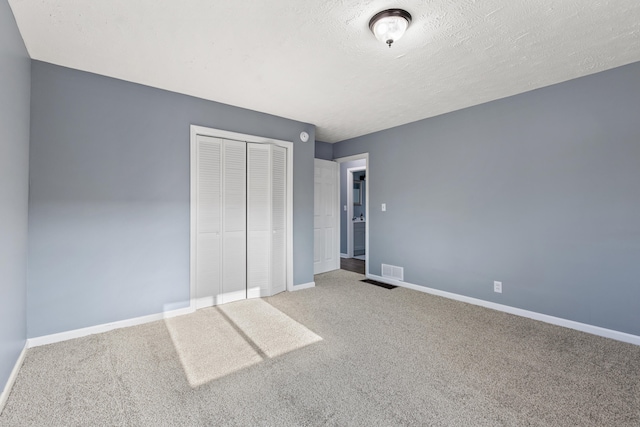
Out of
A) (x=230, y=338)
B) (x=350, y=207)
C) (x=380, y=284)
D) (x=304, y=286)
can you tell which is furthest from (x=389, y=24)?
(x=350, y=207)

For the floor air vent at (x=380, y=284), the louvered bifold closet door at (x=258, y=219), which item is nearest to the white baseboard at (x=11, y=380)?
the louvered bifold closet door at (x=258, y=219)

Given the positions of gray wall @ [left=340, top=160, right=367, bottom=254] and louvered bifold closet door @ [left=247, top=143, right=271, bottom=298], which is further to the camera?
gray wall @ [left=340, top=160, right=367, bottom=254]

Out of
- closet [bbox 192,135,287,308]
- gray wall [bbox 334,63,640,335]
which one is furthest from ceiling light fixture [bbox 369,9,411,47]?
closet [bbox 192,135,287,308]

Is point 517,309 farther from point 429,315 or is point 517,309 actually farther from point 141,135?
point 141,135

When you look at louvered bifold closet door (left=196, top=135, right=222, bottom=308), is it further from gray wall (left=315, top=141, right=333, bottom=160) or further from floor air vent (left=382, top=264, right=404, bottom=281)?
floor air vent (left=382, top=264, right=404, bottom=281)

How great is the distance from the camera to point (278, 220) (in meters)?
4.06

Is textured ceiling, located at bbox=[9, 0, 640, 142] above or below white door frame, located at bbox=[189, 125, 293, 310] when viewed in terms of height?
above

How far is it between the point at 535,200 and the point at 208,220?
3.65 meters

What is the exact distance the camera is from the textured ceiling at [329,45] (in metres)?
1.88

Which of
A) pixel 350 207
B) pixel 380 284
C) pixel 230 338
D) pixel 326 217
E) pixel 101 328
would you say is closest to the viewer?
pixel 230 338

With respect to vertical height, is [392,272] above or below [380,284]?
above

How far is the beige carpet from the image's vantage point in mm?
1675

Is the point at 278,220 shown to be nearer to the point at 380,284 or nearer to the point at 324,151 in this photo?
the point at 380,284

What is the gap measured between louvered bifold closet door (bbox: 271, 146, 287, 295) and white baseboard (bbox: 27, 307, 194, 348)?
1166 mm
